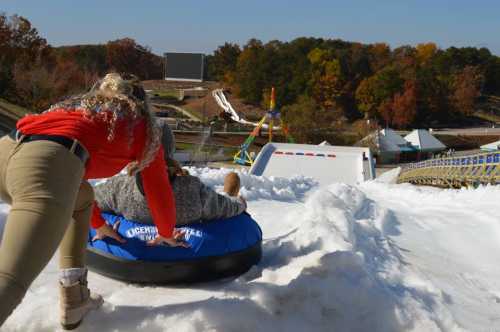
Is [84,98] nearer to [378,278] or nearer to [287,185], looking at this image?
[378,278]

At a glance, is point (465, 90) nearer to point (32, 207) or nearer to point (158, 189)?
point (158, 189)

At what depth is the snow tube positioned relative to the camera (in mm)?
2768

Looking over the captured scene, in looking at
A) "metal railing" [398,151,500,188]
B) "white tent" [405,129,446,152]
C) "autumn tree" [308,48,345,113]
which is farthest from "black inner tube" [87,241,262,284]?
"autumn tree" [308,48,345,113]

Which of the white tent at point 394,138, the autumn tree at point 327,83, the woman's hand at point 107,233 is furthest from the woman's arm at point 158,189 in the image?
the autumn tree at point 327,83

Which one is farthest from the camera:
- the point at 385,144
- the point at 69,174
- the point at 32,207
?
the point at 385,144

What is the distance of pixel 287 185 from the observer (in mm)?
7898

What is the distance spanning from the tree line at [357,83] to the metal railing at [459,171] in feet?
103

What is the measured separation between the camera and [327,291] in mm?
2557

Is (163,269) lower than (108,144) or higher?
lower

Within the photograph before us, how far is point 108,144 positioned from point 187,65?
49042mm

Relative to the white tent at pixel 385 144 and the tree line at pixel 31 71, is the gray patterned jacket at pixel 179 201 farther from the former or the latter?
the white tent at pixel 385 144

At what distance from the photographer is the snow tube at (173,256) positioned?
9.08ft

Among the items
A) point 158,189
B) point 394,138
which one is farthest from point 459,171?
point 394,138

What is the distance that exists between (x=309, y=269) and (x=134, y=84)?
4.72ft
